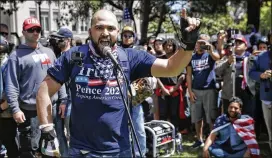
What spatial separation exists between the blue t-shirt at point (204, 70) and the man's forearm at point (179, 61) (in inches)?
154

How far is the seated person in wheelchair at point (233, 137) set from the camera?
5602mm

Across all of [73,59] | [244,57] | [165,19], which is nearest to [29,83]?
[73,59]

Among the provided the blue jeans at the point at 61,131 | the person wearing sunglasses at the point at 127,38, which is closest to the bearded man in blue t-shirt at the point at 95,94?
the blue jeans at the point at 61,131

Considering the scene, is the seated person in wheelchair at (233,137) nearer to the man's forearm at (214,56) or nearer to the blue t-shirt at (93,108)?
the man's forearm at (214,56)

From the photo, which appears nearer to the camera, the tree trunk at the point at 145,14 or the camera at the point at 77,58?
the camera at the point at 77,58

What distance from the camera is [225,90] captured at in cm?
669

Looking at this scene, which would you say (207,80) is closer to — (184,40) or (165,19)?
(184,40)

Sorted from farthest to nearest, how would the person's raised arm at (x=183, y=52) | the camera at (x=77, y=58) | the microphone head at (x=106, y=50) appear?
the camera at (x=77, y=58) < the microphone head at (x=106, y=50) < the person's raised arm at (x=183, y=52)

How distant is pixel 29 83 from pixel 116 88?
7.78ft

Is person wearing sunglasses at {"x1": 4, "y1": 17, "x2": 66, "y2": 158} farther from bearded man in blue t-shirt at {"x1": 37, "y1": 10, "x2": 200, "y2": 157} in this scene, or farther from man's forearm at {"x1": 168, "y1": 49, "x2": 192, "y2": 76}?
man's forearm at {"x1": 168, "y1": 49, "x2": 192, "y2": 76}

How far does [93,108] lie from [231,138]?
3.20 metres


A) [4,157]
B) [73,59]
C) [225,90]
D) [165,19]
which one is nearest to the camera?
[73,59]

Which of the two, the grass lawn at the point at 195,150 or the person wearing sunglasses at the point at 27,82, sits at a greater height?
the person wearing sunglasses at the point at 27,82

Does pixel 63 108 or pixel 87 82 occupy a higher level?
pixel 87 82
